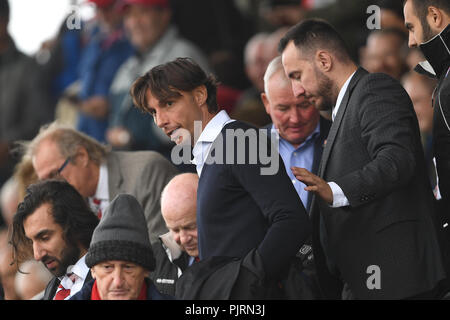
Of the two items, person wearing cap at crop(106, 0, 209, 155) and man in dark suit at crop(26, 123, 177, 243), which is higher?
person wearing cap at crop(106, 0, 209, 155)

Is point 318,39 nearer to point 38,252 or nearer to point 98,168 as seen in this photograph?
point 38,252

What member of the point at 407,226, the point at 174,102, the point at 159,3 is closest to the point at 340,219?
the point at 407,226

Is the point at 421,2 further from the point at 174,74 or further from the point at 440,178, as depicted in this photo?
the point at 174,74

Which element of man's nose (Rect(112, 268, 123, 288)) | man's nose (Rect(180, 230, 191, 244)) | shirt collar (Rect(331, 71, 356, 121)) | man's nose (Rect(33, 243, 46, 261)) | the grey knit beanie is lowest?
man's nose (Rect(112, 268, 123, 288))

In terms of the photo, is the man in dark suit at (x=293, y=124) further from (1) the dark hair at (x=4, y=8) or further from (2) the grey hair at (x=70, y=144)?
(1) the dark hair at (x=4, y=8)

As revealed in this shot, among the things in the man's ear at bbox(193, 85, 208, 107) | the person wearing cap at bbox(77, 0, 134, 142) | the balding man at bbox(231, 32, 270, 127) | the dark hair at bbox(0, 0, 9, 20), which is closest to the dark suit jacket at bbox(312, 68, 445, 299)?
the man's ear at bbox(193, 85, 208, 107)

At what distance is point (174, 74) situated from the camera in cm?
432

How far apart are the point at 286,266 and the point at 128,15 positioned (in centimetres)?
426

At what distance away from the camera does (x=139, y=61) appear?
758 centimetres

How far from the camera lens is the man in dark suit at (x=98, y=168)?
573 cm

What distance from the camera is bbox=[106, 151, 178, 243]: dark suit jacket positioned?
5.65 m

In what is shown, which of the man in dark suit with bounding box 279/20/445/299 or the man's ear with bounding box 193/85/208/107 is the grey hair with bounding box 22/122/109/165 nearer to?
the man's ear with bounding box 193/85/208/107

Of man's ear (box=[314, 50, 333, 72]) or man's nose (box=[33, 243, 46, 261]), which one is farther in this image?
man's nose (box=[33, 243, 46, 261])
